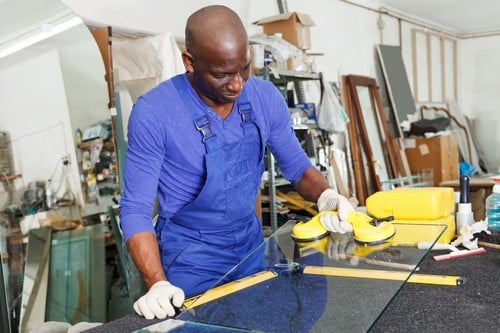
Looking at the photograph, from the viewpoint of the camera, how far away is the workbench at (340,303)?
3.17 feet

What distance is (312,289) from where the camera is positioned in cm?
112

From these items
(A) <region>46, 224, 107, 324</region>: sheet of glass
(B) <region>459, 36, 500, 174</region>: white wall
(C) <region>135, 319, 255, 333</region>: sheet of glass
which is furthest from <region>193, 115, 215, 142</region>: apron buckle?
(B) <region>459, 36, 500, 174</region>: white wall

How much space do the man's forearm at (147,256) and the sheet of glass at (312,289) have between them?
0.15m

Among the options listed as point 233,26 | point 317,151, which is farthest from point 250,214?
point 317,151

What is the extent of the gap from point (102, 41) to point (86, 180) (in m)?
0.80

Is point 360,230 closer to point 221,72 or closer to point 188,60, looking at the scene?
point 221,72

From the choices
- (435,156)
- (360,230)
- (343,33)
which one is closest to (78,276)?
(360,230)

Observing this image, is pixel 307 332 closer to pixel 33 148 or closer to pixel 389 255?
pixel 389 255

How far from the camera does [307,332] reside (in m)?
0.90

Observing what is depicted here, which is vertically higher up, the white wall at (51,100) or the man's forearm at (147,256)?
the white wall at (51,100)

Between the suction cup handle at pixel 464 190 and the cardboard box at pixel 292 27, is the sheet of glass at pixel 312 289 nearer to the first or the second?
the suction cup handle at pixel 464 190

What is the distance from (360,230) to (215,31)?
0.68 meters

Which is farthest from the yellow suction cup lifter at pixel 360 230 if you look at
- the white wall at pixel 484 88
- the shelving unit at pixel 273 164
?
the white wall at pixel 484 88

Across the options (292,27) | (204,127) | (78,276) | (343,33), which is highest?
(343,33)
